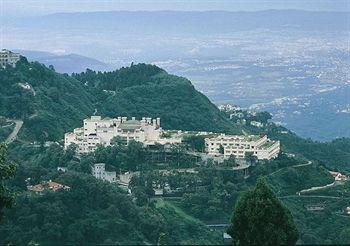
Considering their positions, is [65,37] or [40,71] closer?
[40,71]

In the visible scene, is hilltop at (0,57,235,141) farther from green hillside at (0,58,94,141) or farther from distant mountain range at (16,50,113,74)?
distant mountain range at (16,50,113,74)

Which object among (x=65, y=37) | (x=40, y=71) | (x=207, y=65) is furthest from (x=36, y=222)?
(x=65, y=37)

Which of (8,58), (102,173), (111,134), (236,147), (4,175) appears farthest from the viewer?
(8,58)

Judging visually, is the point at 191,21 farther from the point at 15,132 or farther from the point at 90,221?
the point at 90,221

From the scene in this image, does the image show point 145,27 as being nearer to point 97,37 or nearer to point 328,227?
point 97,37

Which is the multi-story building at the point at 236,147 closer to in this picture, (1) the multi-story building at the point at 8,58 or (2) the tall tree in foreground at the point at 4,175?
(1) the multi-story building at the point at 8,58

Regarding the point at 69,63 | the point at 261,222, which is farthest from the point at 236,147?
the point at 69,63
